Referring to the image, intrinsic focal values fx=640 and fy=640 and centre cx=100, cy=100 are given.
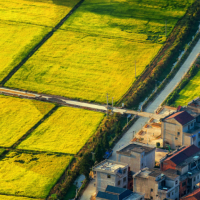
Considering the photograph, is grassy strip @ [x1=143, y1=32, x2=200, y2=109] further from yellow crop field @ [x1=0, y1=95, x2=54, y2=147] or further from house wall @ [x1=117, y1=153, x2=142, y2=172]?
house wall @ [x1=117, y1=153, x2=142, y2=172]

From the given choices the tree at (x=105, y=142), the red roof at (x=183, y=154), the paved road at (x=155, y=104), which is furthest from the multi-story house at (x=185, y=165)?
the tree at (x=105, y=142)

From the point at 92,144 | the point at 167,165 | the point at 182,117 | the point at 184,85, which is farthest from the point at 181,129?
the point at 184,85

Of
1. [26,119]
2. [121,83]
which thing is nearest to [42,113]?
[26,119]

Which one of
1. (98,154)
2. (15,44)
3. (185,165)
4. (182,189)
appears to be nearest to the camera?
(182,189)

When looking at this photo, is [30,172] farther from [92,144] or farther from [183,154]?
[183,154]

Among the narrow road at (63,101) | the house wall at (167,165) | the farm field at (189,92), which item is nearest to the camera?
the house wall at (167,165)

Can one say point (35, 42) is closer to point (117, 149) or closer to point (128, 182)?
point (117, 149)

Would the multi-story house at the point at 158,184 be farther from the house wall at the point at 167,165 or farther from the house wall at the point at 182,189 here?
the house wall at the point at 167,165
